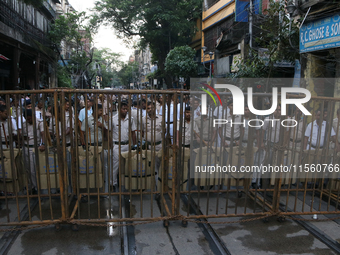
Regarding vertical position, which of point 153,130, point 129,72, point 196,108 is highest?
point 129,72

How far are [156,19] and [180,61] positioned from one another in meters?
5.49

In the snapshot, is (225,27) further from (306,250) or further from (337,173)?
(306,250)

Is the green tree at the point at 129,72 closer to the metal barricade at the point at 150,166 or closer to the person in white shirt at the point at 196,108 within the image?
the person in white shirt at the point at 196,108

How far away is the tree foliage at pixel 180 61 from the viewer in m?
22.1

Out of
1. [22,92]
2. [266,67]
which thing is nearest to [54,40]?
[266,67]

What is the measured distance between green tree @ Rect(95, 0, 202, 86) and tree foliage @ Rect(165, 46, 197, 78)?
3.10 meters

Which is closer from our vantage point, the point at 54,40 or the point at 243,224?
the point at 243,224

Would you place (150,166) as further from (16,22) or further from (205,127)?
(16,22)

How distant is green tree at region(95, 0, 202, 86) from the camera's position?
24469 millimetres

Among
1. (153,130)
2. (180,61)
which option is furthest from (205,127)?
(180,61)

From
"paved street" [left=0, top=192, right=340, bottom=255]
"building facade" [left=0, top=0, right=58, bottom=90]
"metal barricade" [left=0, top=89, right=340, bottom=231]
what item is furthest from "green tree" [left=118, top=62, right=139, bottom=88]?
"paved street" [left=0, top=192, right=340, bottom=255]

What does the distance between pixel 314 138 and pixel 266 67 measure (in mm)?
6284

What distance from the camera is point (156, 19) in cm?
2494

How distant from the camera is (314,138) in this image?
573 cm
